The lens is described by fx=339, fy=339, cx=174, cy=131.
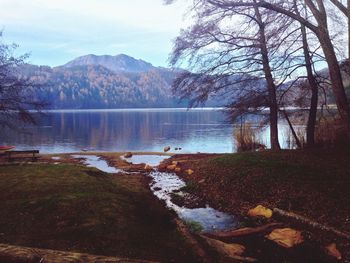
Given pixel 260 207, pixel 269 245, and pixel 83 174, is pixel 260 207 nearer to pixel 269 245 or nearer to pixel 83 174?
pixel 269 245

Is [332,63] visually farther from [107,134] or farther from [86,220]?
[107,134]

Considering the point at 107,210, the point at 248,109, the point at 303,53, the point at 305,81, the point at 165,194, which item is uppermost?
the point at 303,53

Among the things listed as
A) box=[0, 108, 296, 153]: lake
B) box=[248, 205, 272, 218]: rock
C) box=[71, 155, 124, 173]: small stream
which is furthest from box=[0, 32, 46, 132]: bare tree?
box=[248, 205, 272, 218]: rock

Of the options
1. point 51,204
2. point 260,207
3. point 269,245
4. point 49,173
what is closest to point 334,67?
point 260,207

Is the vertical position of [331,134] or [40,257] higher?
[331,134]

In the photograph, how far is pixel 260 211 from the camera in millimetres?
10656

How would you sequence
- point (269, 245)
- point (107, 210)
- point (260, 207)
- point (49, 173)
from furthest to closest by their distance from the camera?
point (49, 173)
point (260, 207)
point (107, 210)
point (269, 245)

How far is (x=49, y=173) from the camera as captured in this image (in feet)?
43.7

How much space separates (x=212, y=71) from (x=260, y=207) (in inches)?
406

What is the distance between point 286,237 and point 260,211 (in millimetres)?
2164

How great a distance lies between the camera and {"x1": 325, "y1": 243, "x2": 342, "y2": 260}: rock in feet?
24.5

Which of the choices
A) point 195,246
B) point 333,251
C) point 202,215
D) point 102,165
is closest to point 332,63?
point 333,251

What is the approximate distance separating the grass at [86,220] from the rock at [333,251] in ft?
10.9

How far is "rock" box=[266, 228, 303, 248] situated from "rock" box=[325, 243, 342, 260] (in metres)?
0.69
